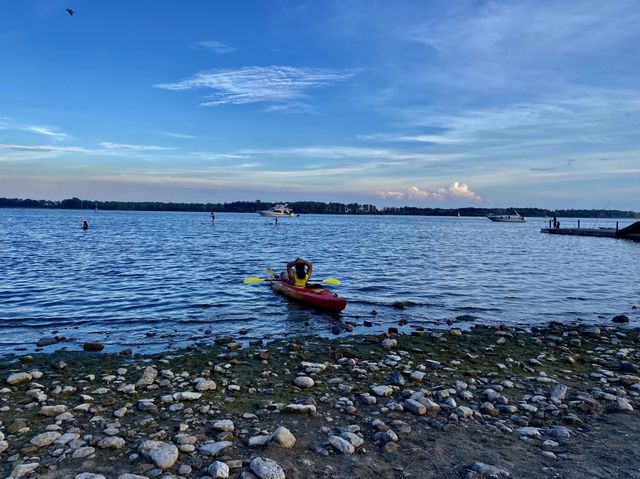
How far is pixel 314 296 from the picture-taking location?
68.5 feet

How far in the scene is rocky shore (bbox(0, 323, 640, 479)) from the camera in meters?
6.77

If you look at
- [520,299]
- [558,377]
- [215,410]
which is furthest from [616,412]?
[520,299]

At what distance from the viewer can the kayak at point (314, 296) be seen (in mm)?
19812

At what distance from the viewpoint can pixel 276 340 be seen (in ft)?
50.1

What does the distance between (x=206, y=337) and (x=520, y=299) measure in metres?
16.3

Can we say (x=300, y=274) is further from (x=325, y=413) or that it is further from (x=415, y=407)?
(x=415, y=407)

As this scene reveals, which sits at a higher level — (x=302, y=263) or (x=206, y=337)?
(x=302, y=263)

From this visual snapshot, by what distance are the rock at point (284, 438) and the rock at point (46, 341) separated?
34.5ft

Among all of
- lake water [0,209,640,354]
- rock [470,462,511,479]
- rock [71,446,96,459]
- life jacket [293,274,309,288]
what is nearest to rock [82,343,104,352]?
lake water [0,209,640,354]

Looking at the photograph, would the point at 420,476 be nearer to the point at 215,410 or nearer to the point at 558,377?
the point at 215,410

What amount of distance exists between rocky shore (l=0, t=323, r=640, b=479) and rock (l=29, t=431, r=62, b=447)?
0.03 m

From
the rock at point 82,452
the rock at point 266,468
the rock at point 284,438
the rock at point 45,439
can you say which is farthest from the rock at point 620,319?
the rock at point 45,439

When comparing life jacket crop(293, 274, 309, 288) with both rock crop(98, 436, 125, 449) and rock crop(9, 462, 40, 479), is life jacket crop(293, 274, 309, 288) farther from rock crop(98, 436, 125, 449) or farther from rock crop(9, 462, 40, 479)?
rock crop(9, 462, 40, 479)

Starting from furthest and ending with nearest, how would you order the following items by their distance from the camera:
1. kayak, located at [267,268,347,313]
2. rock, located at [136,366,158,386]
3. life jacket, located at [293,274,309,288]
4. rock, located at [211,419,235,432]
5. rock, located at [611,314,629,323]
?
life jacket, located at [293,274,309,288]
kayak, located at [267,268,347,313]
rock, located at [611,314,629,323]
rock, located at [136,366,158,386]
rock, located at [211,419,235,432]
